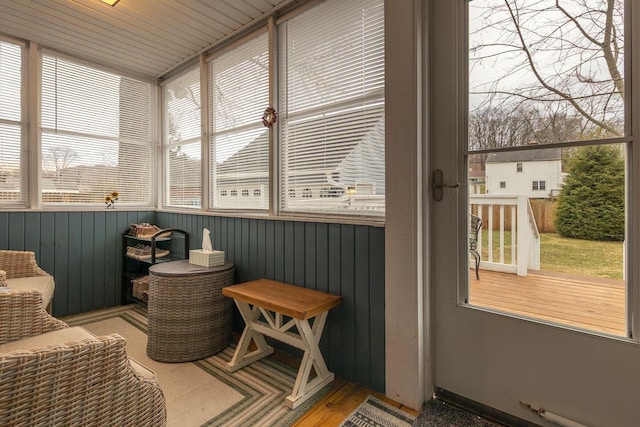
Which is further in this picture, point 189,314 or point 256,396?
point 189,314

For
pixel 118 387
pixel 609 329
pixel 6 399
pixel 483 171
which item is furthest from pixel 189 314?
pixel 609 329

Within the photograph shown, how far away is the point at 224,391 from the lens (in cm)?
186

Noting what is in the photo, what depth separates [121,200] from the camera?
3557 mm

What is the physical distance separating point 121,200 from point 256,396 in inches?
111

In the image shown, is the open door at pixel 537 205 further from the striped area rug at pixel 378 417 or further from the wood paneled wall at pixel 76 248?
the wood paneled wall at pixel 76 248

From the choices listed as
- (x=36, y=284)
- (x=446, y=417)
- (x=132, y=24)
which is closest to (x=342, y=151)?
(x=446, y=417)

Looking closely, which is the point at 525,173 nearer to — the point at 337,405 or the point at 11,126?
the point at 337,405

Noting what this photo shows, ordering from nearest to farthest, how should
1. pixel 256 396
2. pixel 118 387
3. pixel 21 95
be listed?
pixel 118 387
pixel 256 396
pixel 21 95

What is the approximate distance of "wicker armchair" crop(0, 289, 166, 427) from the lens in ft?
2.51

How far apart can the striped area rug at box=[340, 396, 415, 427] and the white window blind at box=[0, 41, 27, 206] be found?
3.42 m

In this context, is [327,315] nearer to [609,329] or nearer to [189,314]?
[189,314]

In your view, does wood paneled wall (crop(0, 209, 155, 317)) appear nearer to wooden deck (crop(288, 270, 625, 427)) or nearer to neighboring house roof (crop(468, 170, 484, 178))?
wooden deck (crop(288, 270, 625, 427))

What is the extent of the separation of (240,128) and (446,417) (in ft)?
8.27

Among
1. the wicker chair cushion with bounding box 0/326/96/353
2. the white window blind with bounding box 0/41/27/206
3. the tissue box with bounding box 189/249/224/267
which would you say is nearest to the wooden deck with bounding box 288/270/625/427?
the wicker chair cushion with bounding box 0/326/96/353
